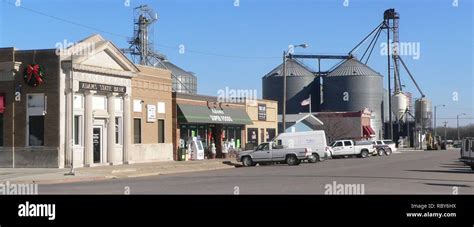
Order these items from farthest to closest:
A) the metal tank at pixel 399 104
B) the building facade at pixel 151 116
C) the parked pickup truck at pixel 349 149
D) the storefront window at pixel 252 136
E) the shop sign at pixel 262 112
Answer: the metal tank at pixel 399 104 → the parked pickup truck at pixel 349 149 → the shop sign at pixel 262 112 → the storefront window at pixel 252 136 → the building facade at pixel 151 116

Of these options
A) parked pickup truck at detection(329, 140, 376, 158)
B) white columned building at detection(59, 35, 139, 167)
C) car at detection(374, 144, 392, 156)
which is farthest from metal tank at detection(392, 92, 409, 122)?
white columned building at detection(59, 35, 139, 167)

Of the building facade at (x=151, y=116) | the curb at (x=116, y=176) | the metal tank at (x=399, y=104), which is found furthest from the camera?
the metal tank at (x=399, y=104)

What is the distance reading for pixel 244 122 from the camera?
48438 mm

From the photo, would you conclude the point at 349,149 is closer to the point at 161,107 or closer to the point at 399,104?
the point at 161,107

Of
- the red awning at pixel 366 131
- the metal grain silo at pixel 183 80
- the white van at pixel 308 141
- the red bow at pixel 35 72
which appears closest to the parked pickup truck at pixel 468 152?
the white van at pixel 308 141

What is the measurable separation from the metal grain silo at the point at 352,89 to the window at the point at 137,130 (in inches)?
2564

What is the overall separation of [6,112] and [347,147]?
A: 104 feet

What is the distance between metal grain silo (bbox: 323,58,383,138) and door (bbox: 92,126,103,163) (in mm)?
69041

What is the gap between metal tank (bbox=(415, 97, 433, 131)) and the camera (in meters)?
108

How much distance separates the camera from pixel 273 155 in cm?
3844

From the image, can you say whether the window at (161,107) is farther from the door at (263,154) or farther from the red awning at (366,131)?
the red awning at (366,131)

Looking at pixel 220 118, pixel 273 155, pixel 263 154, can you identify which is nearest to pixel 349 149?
pixel 220 118

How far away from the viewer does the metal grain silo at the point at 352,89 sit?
323 ft
